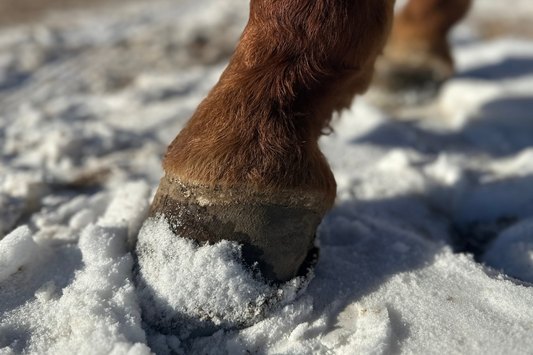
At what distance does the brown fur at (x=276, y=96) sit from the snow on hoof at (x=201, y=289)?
17 cm

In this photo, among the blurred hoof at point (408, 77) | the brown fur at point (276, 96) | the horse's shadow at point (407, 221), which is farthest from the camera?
the blurred hoof at point (408, 77)

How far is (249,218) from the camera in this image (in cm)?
101

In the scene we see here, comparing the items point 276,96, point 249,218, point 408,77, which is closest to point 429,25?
point 408,77

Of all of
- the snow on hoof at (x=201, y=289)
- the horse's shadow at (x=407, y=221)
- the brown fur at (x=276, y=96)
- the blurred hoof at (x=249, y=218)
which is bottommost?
the horse's shadow at (x=407, y=221)

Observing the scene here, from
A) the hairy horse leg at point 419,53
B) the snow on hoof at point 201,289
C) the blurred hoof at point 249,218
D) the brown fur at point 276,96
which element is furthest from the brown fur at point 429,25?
the snow on hoof at point 201,289

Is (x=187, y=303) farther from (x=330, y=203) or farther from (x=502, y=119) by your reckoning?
(x=502, y=119)

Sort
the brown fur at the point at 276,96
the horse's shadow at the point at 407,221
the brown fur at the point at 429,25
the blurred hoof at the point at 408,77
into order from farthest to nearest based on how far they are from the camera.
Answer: the blurred hoof at the point at 408,77
the brown fur at the point at 429,25
the horse's shadow at the point at 407,221
the brown fur at the point at 276,96

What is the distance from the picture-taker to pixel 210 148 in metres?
1.00

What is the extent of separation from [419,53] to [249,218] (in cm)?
201

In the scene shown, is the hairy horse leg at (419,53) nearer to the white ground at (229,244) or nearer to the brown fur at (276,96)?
the white ground at (229,244)

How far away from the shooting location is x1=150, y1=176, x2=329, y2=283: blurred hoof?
1001 mm

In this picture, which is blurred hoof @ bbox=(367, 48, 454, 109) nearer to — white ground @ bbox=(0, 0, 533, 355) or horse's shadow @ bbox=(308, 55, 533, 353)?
white ground @ bbox=(0, 0, 533, 355)

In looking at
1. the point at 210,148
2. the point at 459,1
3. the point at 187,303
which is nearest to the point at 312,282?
the point at 187,303

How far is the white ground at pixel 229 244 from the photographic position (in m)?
A: 0.99
